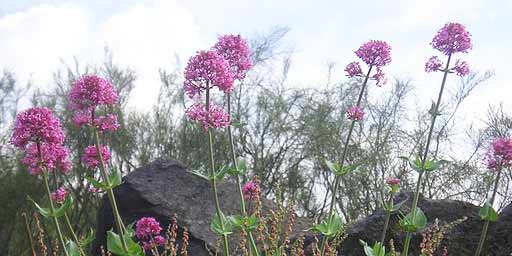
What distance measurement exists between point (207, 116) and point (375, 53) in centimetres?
155

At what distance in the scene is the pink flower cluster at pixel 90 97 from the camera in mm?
4062

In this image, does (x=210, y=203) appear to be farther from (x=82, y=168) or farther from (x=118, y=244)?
(x=82, y=168)

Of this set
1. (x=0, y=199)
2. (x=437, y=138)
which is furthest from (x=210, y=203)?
(x=0, y=199)

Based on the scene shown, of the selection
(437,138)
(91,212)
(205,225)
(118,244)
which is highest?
(437,138)

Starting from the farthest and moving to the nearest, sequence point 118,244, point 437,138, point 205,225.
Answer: point 437,138
point 205,225
point 118,244

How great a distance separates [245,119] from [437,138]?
5.47m

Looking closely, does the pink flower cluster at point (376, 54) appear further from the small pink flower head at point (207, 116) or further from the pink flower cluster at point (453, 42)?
the small pink flower head at point (207, 116)

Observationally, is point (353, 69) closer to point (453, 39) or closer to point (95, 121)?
point (453, 39)

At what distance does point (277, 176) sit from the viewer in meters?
19.9

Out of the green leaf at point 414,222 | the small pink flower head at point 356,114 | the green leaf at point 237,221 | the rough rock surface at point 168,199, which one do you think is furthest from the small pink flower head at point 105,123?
the rough rock surface at point 168,199

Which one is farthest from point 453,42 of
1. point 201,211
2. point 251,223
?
point 201,211

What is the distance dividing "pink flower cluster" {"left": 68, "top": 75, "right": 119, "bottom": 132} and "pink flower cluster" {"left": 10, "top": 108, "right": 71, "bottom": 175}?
151 mm

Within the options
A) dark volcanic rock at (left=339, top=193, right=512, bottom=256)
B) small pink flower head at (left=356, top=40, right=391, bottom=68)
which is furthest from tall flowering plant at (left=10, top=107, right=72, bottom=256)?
dark volcanic rock at (left=339, top=193, right=512, bottom=256)

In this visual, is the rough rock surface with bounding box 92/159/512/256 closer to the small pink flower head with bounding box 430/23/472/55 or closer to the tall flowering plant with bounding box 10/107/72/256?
the small pink flower head with bounding box 430/23/472/55
